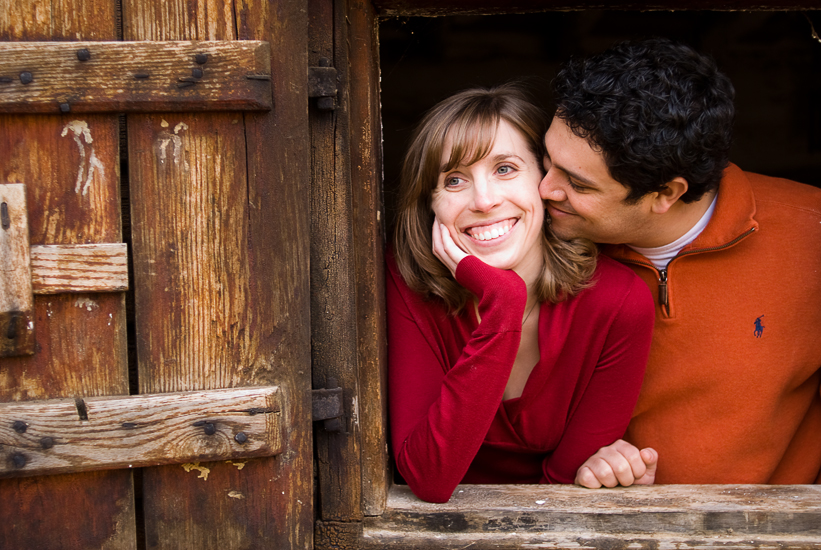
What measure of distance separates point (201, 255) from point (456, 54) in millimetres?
3164

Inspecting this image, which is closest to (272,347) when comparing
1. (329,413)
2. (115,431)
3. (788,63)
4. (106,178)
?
(329,413)

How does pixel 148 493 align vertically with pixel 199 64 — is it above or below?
below

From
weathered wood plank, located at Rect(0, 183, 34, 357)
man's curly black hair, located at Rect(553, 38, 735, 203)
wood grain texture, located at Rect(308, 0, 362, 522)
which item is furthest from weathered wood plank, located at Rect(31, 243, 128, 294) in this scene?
man's curly black hair, located at Rect(553, 38, 735, 203)

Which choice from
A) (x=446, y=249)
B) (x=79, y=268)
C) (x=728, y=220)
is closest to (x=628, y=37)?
(x=728, y=220)

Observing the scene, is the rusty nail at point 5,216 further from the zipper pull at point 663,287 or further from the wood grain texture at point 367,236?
the zipper pull at point 663,287

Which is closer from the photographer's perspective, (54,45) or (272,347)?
(54,45)

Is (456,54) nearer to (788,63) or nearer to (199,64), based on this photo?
(788,63)

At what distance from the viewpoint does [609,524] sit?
158cm

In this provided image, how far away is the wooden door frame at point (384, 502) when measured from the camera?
61.3 inches

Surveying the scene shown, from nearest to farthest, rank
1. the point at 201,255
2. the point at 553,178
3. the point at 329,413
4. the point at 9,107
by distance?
the point at 9,107 < the point at 201,255 < the point at 329,413 < the point at 553,178

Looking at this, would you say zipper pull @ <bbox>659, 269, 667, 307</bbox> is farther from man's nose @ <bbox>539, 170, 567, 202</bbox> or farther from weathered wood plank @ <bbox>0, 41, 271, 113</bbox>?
weathered wood plank @ <bbox>0, 41, 271, 113</bbox>

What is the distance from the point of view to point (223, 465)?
4.72 feet

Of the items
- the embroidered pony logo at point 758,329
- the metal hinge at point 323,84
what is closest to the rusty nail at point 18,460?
the metal hinge at point 323,84

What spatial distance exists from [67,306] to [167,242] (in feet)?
0.79
